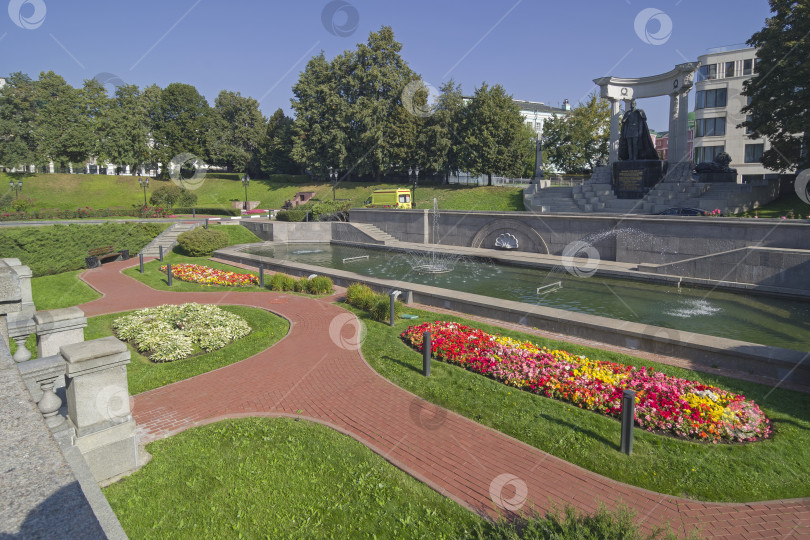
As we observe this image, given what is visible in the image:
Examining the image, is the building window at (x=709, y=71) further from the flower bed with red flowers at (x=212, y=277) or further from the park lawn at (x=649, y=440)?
the park lawn at (x=649, y=440)

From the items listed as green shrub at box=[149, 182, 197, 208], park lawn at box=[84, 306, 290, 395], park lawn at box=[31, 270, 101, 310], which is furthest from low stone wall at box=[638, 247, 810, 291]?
green shrub at box=[149, 182, 197, 208]

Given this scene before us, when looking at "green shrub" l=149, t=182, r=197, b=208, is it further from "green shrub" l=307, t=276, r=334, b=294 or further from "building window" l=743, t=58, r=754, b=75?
"building window" l=743, t=58, r=754, b=75

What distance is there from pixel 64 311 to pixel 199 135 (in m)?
69.4

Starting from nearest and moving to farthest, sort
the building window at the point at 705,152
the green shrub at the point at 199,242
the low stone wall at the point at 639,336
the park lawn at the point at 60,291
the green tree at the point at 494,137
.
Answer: the low stone wall at the point at 639,336, the park lawn at the point at 60,291, the green shrub at the point at 199,242, the green tree at the point at 494,137, the building window at the point at 705,152

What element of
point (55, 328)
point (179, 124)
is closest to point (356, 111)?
point (179, 124)

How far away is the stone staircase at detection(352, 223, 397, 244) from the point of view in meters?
33.2

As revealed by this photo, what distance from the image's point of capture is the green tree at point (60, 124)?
62.7m

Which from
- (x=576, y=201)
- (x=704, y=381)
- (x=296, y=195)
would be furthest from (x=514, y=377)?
(x=296, y=195)

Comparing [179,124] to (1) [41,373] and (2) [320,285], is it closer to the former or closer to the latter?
(2) [320,285]

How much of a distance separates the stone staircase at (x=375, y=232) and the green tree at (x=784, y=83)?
76.3ft

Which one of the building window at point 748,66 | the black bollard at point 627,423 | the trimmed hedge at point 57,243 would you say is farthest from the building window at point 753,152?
the trimmed hedge at point 57,243

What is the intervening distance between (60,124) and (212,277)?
2428 inches

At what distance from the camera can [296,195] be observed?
5809 centimetres

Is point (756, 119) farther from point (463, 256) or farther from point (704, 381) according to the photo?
point (704, 381)
